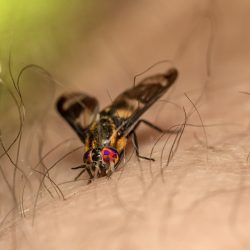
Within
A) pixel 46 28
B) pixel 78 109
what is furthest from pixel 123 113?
pixel 46 28

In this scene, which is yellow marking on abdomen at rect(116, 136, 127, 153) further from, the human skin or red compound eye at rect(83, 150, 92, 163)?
red compound eye at rect(83, 150, 92, 163)

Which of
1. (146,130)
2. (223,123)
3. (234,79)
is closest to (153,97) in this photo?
(146,130)

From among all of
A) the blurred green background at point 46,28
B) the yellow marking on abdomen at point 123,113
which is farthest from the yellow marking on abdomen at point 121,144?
the blurred green background at point 46,28

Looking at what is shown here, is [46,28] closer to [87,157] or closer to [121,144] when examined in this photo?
[121,144]

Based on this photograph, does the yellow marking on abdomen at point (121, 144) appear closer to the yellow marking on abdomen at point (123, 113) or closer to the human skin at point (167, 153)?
the human skin at point (167, 153)

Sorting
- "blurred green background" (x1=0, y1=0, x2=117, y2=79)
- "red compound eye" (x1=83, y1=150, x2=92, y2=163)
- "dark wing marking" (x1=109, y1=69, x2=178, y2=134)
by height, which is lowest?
"dark wing marking" (x1=109, y1=69, x2=178, y2=134)

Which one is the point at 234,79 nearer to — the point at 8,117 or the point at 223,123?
the point at 223,123

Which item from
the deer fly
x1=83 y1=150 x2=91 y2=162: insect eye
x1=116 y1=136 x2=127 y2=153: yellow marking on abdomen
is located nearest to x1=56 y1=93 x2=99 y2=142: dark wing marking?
the deer fly
